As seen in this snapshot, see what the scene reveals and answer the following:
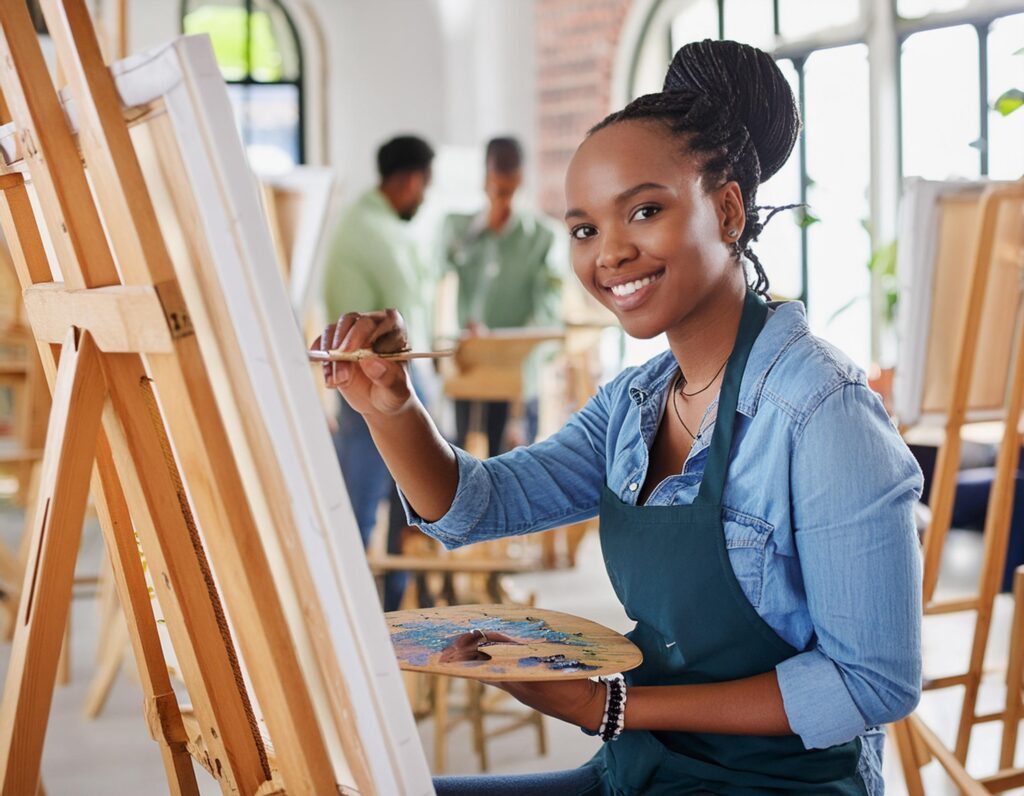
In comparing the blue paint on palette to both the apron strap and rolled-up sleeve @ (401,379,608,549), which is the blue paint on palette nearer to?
the apron strap

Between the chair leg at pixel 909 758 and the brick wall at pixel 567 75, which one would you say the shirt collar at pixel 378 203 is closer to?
the chair leg at pixel 909 758

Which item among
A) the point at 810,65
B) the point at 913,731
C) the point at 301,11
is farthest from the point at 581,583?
the point at 301,11

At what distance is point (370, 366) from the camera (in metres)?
1.26

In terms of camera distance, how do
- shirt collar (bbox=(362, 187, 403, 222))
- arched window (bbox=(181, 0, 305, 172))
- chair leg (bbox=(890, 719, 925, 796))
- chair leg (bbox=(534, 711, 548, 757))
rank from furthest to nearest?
arched window (bbox=(181, 0, 305, 172)), shirt collar (bbox=(362, 187, 403, 222)), chair leg (bbox=(534, 711, 548, 757)), chair leg (bbox=(890, 719, 925, 796))

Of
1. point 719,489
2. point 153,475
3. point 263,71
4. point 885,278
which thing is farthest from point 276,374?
point 263,71

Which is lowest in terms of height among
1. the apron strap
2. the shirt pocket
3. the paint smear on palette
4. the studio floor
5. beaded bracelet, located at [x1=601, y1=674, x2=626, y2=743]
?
the studio floor

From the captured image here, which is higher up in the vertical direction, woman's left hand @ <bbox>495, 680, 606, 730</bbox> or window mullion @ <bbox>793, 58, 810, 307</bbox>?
window mullion @ <bbox>793, 58, 810, 307</bbox>

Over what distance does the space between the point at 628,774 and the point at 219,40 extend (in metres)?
7.90

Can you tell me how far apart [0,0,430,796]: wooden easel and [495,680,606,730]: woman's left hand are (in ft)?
0.71

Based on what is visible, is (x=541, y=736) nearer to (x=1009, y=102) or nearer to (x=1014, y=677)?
(x=1014, y=677)

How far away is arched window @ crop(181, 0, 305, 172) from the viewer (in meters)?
8.24

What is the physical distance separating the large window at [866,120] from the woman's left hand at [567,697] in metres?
5.64

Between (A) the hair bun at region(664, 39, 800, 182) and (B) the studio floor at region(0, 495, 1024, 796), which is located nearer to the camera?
(A) the hair bun at region(664, 39, 800, 182)

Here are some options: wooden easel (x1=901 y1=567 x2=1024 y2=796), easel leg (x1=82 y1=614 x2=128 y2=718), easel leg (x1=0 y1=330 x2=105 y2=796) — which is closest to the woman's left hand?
easel leg (x1=0 y1=330 x2=105 y2=796)
